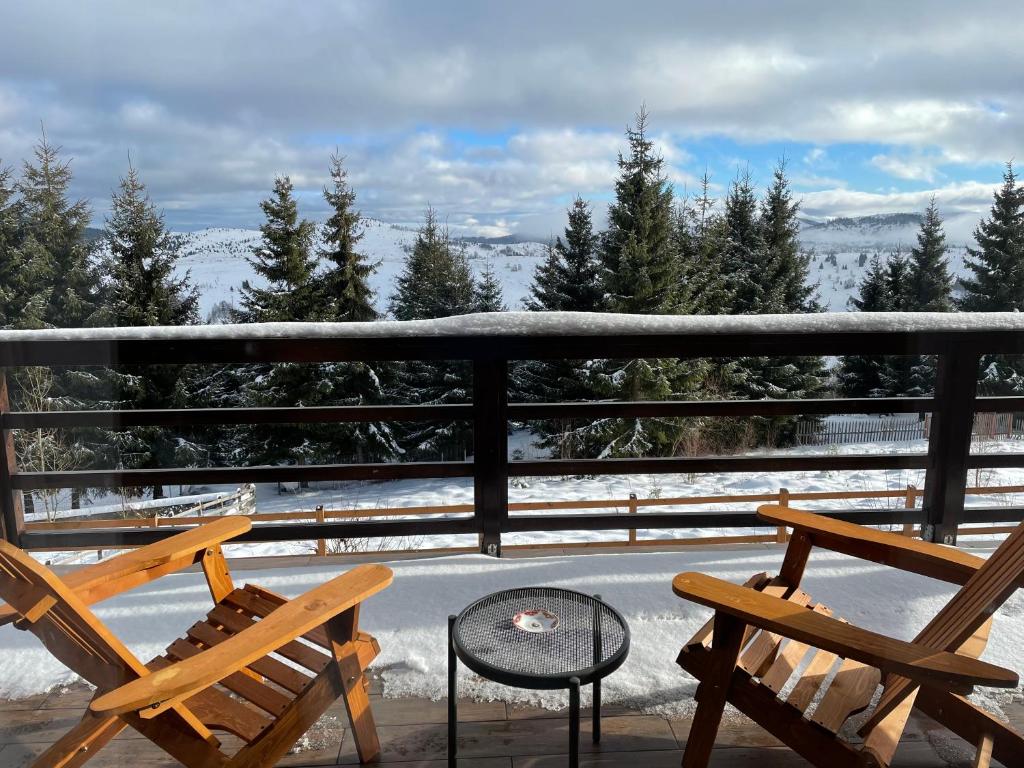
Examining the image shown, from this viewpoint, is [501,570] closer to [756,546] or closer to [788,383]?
[756,546]

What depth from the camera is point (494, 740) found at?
1.66 m

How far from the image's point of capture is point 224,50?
671 cm

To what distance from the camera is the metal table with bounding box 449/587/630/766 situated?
1316mm

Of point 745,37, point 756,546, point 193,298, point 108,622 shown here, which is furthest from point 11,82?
point 756,546

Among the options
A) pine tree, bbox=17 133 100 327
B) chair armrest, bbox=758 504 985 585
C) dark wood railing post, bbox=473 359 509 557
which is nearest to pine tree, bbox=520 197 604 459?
pine tree, bbox=17 133 100 327

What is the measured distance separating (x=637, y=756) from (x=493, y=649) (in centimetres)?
52

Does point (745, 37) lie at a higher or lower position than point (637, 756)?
higher

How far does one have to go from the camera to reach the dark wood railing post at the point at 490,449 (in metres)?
2.57

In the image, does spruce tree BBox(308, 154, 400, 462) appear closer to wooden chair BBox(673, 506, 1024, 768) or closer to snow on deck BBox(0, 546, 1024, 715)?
snow on deck BBox(0, 546, 1024, 715)

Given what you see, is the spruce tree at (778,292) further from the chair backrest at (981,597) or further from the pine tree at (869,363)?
the chair backrest at (981,597)

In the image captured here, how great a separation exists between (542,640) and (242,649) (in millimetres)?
639

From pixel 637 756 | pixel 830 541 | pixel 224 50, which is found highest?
pixel 224 50

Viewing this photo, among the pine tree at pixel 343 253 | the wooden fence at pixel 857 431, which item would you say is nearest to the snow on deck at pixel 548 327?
the pine tree at pixel 343 253

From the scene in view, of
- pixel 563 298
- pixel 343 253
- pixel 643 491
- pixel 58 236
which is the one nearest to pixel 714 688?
pixel 643 491
